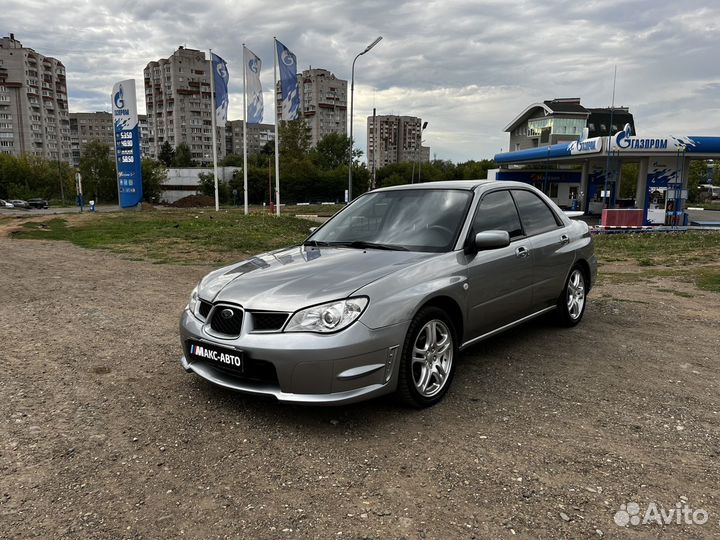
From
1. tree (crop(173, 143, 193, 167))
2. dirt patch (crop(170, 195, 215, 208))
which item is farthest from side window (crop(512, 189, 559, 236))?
tree (crop(173, 143, 193, 167))

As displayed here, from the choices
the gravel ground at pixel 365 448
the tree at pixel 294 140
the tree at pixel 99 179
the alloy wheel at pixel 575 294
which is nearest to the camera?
the gravel ground at pixel 365 448

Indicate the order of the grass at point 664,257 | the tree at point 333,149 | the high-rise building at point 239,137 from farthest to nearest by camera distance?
the high-rise building at point 239,137 → the tree at point 333,149 → the grass at point 664,257

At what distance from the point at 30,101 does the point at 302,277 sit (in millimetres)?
118880

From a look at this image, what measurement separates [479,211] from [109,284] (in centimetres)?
674

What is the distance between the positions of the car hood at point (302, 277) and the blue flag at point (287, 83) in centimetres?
2054

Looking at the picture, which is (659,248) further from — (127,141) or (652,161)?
(127,141)

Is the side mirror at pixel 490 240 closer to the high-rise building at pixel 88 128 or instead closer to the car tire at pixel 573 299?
the car tire at pixel 573 299

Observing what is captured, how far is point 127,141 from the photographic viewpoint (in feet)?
111

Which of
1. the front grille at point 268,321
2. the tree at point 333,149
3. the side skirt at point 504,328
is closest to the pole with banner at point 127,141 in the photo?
the side skirt at point 504,328

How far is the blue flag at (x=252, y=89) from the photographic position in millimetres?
25484

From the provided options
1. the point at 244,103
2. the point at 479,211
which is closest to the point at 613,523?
the point at 479,211

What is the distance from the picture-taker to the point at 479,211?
469cm

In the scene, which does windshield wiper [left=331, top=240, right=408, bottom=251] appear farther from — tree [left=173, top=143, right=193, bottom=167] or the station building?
tree [left=173, top=143, right=193, bottom=167]

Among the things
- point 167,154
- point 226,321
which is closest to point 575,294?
point 226,321
